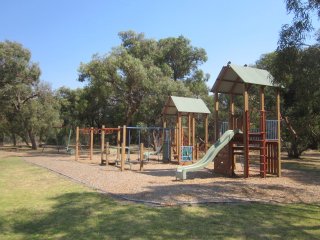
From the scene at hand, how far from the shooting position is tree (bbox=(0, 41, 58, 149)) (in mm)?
35875

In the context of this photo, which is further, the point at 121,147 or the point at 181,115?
the point at 181,115

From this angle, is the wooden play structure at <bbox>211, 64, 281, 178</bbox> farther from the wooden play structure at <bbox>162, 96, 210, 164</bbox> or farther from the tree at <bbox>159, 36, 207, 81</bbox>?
the tree at <bbox>159, 36, 207, 81</bbox>

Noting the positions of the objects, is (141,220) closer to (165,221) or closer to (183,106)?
(165,221)

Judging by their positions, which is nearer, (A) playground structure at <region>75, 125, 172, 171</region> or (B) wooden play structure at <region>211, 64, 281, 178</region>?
(B) wooden play structure at <region>211, 64, 281, 178</region>

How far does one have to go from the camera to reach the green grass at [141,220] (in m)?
6.64

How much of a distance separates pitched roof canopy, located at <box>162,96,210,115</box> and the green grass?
13.2m

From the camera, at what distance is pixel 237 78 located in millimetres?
16734

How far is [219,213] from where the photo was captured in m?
8.17

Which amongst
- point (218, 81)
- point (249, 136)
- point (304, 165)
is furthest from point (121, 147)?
point (304, 165)

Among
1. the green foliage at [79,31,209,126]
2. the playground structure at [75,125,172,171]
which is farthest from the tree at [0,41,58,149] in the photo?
the playground structure at [75,125,172,171]

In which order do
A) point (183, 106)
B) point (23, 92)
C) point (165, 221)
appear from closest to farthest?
point (165, 221) → point (183, 106) → point (23, 92)

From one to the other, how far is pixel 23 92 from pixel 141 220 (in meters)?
31.8

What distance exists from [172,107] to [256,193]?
1407 cm

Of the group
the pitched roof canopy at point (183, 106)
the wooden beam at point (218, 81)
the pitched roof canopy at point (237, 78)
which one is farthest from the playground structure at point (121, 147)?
the pitched roof canopy at point (237, 78)
